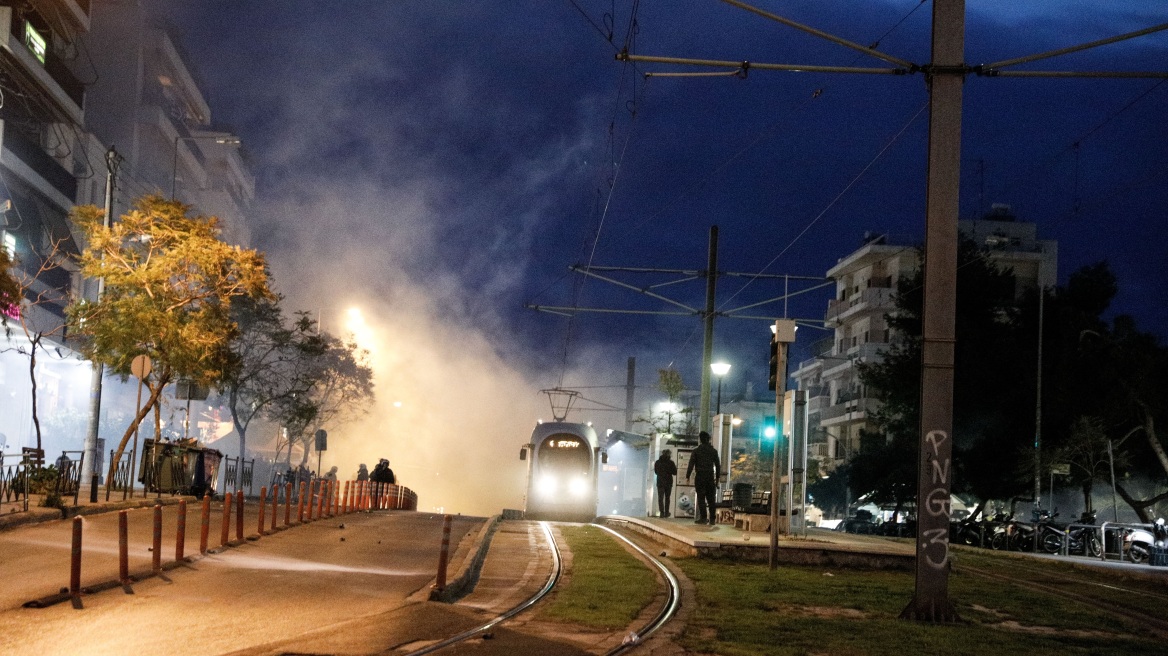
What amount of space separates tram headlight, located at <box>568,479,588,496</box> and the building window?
24833 mm

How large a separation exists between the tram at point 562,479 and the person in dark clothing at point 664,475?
10034 millimetres

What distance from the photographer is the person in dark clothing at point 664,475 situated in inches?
1145

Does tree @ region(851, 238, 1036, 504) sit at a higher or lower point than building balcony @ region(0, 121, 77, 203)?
lower

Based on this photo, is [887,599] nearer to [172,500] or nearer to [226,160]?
[172,500]

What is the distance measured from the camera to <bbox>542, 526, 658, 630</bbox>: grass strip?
11391 millimetres

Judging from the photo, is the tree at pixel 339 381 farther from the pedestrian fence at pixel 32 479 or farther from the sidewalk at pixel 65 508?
the pedestrian fence at pixel 32 479

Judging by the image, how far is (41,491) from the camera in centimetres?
2369

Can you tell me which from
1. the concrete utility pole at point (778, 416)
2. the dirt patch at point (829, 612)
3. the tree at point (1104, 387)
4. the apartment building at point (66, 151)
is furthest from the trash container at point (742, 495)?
the tree at point (1104, 387)

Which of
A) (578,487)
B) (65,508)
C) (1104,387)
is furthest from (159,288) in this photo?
(1104,387)

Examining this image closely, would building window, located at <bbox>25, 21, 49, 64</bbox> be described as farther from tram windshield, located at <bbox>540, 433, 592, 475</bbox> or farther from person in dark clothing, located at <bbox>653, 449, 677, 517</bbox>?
person in dark clothing, located at <bbox>653, 449, 677, 517</bbox>

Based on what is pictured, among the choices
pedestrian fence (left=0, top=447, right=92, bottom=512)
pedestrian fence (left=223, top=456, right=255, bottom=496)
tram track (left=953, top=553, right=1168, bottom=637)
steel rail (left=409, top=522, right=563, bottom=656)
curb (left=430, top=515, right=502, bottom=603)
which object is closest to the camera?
steel rail (left=409, top=522, right=563, bottom=656)

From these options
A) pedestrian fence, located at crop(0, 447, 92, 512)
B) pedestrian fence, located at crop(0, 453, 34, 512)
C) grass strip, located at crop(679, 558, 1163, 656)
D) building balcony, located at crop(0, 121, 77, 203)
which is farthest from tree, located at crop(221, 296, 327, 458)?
Result: grass strip, located at crop(679, 558, 1163, 656)

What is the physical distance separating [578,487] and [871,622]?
28800 millimetres

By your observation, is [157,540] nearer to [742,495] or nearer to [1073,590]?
[1073,590]
